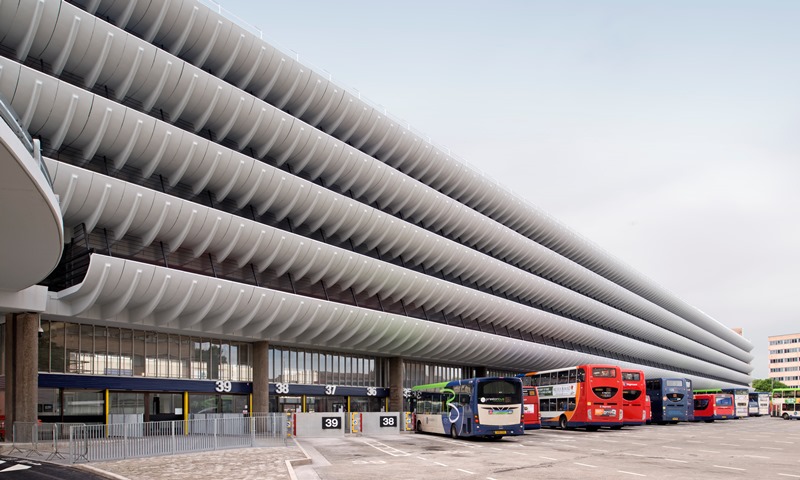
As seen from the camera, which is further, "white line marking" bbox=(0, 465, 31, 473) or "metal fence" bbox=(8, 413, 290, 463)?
"metal fence" bbox=(8, 413, 290, 463)

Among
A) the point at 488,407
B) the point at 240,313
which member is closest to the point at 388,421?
the point at 488,407

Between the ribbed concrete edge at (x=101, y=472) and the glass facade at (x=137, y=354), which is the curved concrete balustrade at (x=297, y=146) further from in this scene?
the ribbed concrete edge at (x=101, y=472)

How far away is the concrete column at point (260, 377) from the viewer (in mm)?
50656

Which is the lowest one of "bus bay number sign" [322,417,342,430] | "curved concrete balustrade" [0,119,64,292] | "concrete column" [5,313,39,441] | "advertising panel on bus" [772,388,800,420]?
"advertising panel on bus" [772,388,800,420]

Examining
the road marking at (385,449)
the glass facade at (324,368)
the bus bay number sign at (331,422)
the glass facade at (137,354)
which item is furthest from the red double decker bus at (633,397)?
the glass facade at (137,354)

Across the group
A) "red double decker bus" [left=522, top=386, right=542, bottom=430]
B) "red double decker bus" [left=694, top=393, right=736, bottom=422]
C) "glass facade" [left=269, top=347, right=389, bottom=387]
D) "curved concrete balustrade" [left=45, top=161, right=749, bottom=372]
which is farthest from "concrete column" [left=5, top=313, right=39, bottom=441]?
"red double decker bus" [left=694, top=393, right=736, bottom=422]

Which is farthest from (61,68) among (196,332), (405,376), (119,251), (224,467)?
(405,376)

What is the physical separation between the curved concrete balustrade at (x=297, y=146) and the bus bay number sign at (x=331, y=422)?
18.2 m

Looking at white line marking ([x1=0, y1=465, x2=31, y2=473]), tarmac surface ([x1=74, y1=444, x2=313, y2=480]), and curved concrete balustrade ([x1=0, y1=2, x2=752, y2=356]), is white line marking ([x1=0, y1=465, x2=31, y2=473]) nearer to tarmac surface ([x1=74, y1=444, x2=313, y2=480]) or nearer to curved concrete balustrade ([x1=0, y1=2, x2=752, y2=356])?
tarmac surface ([x1=74, y1=444, x2=313, y2=480])

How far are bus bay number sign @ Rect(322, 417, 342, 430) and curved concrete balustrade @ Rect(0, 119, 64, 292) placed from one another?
19.8m

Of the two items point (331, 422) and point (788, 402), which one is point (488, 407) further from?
point (788, 402)

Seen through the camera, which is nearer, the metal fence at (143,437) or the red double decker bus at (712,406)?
the metal fence at (143,437)

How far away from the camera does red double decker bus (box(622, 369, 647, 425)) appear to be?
49894 mm

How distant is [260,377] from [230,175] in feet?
45.7
